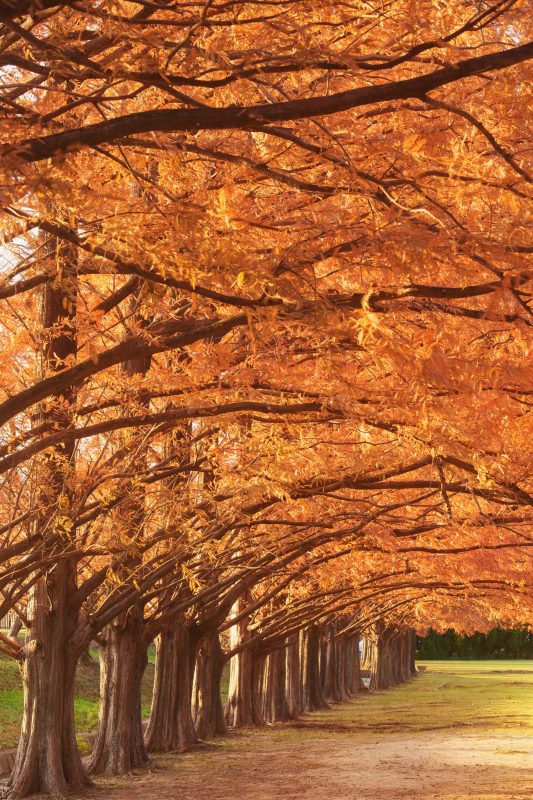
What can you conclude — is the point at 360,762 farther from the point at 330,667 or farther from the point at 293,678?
the point at 330,667

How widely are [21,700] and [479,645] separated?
75.7 meters

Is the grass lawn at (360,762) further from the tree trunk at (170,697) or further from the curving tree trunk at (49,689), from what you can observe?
the curving tree trunk at (49,689)

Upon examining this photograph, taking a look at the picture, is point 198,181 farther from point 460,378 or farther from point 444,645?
point 444,645

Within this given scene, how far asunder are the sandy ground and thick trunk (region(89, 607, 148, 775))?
0.51m

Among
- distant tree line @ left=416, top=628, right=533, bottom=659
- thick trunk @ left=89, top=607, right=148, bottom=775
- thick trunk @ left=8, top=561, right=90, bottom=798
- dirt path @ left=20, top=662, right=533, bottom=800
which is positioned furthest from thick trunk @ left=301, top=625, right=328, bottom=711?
distant tree line @ left=416, top=628, right=533, bottom=659

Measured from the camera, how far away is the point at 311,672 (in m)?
40.8

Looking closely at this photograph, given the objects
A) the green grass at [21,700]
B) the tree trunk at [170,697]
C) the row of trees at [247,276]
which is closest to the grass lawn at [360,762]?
the tree trunk at [170,697]

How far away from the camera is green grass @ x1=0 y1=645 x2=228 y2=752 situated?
25159mm

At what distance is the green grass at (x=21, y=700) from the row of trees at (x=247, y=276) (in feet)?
26.6

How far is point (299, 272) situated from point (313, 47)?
1209mm

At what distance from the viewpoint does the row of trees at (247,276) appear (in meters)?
4.96

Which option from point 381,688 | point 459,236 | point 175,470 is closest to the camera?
point 459,236

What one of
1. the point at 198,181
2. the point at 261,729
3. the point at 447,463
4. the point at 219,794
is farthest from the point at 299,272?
the point at 261,729

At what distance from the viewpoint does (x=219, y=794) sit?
15.9m
